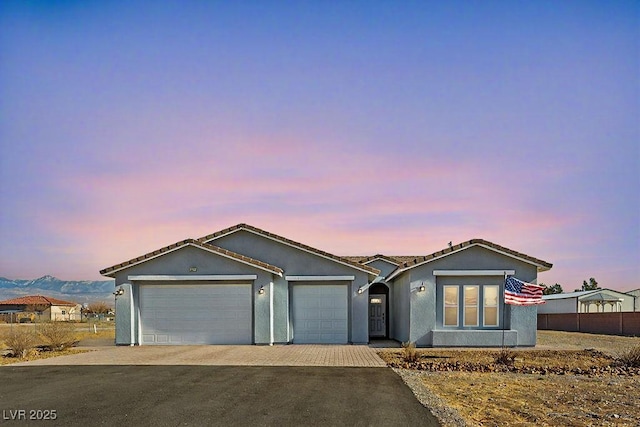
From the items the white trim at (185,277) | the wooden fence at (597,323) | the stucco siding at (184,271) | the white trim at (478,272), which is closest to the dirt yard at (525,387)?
the white trim at (478,272)

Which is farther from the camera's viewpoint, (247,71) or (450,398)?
(247,71)

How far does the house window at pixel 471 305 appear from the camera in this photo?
65.8 feet

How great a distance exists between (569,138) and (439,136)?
16.0ft

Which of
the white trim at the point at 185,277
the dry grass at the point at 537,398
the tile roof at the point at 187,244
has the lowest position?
the dry grass at the point at 537,398

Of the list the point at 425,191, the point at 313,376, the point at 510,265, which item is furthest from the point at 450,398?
the point at 425,191

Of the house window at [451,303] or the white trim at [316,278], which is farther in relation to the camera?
the white trim at [316,278]

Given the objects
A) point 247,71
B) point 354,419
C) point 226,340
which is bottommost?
point 226,340

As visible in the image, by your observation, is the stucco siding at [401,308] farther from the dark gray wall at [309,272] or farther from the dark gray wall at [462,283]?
the dark gray wall at [309,272]

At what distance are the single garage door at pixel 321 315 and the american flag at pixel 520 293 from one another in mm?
5948

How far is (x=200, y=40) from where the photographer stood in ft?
55.2

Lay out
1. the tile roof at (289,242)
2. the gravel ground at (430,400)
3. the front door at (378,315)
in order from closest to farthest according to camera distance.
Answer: the gravel ground at (430,400) → the tile roof at (289,242) → the front door at (378,315)

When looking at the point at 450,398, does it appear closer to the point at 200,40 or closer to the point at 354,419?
the point at 354,419

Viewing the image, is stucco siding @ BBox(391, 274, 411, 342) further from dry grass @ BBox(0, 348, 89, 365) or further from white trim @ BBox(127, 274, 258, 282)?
dry grass @ BBox(0, 348, 89, 365)

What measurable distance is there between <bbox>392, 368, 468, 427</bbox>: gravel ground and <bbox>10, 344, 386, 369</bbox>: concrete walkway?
6.00 feet
